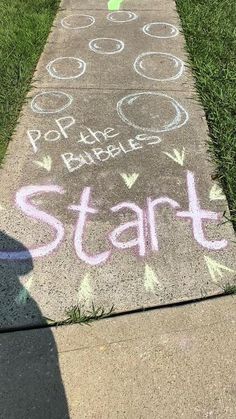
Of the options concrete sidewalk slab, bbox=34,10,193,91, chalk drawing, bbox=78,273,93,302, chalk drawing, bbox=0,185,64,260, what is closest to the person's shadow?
chalk drawing, bbox=0,185,64,260

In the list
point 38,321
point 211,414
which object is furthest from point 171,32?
point 211,414

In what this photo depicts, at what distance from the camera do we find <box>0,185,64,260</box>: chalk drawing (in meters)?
2.75

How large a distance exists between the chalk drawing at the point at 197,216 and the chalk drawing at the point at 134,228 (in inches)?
10.6

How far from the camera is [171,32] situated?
199 inches

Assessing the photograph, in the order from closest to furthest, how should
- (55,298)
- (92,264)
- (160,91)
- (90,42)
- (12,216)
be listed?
1. (55,298)
2. (92,264)
3. (12,216)
4. (160,91)
5. (90,42)

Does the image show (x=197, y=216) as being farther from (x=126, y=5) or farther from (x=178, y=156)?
(x=126, y=5)

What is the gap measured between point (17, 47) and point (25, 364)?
3492 millimetres

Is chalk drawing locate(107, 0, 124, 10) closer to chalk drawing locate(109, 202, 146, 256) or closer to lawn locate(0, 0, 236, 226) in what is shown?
lawn locate(0, 0, 236, 226)

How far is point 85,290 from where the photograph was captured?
257cm

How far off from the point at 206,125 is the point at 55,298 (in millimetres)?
2058

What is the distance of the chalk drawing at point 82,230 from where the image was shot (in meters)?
2.73

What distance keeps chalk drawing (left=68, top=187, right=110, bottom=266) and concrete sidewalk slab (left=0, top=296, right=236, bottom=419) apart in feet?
1.41

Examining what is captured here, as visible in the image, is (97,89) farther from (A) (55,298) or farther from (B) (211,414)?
(B) (211,414)

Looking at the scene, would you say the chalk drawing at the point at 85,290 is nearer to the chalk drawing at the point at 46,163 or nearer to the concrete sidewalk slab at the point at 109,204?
the concrete sidewalk slab at the point at 109,204
